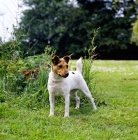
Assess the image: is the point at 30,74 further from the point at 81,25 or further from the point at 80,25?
the point at 80,25

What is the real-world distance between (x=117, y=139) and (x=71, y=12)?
35842 millimetres

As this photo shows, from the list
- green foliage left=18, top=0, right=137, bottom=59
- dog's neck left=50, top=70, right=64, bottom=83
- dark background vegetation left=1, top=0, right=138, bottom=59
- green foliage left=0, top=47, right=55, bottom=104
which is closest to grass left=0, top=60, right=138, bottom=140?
green foliage left=0, top=47, right=55, bottom=104

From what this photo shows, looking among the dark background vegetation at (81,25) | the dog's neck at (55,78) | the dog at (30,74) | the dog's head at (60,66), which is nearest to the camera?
the dog's head at (60,66)

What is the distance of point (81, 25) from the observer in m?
38.0

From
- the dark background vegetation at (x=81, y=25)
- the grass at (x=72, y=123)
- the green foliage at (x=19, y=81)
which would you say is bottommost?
the grass at (x=72, y=123)

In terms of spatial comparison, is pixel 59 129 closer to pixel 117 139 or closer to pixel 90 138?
pixel 90 138

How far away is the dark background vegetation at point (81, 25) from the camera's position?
3625 centimetres

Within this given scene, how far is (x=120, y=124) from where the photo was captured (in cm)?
489

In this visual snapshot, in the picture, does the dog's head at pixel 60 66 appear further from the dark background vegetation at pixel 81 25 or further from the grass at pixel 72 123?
the dark background vegetation at pixel 81 25

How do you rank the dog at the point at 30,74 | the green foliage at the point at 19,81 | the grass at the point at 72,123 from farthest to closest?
the dog at the point at 30,74, the green foliage at the point at 19,81, the grass at the point at 72,123

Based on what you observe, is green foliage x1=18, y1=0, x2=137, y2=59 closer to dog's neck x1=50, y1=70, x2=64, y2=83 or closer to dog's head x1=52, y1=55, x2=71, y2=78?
dog's neck x1=50, y1=70, x2=64, y2=83

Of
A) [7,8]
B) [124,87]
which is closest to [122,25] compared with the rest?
[124,87]

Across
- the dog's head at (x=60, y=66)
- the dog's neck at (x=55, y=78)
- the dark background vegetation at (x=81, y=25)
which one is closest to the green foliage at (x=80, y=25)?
the dark background vegetation at (x=81, y=25)

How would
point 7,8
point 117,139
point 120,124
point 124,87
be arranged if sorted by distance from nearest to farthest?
point 117,139
point 120,124
point 7,8
point 124,87
